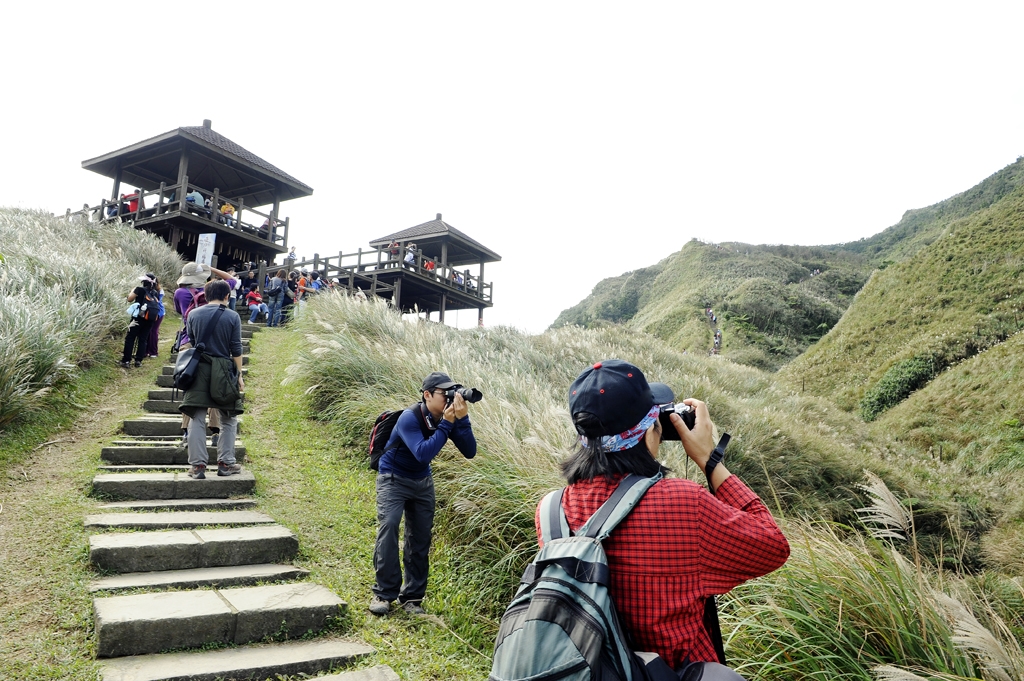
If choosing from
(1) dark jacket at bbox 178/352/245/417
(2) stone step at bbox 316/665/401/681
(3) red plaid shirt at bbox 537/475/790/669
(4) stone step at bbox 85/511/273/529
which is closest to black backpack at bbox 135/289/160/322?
(1) dark jacket at bbox 178/352/245/417

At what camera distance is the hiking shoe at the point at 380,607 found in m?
3.69

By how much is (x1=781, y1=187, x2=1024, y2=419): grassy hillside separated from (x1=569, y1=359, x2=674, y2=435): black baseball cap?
1370 centimetres

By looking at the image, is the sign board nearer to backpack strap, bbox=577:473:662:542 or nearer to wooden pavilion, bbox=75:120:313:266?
wooden pavilion, bbox=75:120:313:266

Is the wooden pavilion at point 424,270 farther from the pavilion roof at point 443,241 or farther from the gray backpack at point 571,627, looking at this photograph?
the gray backpack at point 571,627

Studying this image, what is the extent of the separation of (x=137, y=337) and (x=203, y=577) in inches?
262

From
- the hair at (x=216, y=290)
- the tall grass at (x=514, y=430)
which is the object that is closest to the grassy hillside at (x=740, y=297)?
the tall grass at (x=514, y=430)

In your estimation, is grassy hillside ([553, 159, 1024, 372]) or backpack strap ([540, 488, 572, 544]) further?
grassy hillside ([553, 159, 1024, 372])

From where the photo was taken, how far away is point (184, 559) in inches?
155

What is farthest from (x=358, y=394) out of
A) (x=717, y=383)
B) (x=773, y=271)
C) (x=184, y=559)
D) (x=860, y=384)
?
(x=773, y=271)

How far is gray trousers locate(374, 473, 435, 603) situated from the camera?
12.2 ft

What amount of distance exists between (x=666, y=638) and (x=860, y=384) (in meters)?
15.3

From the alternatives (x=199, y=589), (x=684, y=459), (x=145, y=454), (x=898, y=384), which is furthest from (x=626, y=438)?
(x=898, y=384)

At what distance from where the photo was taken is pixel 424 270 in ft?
75.0

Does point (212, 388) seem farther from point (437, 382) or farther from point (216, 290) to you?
point (437, 382)
